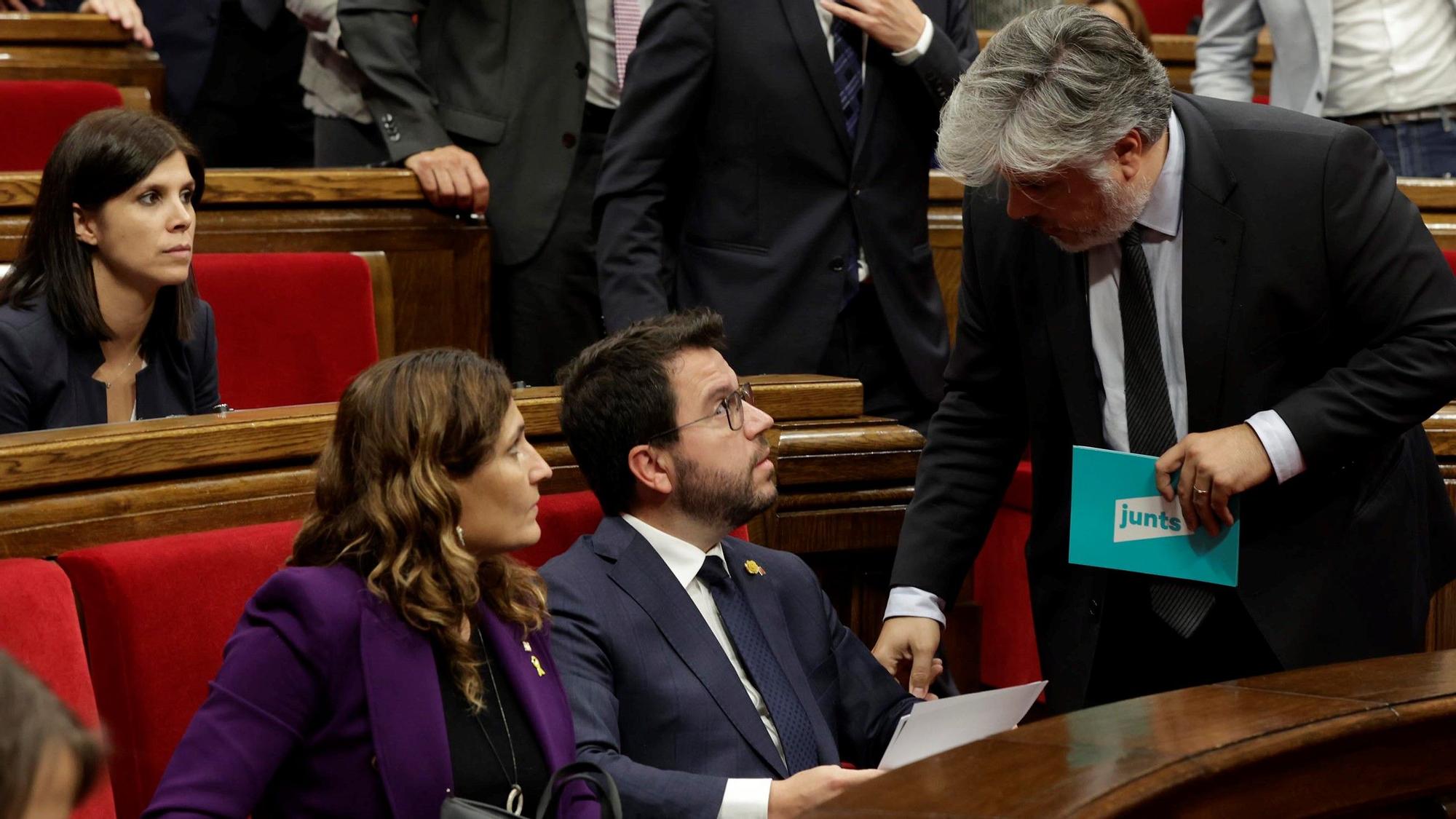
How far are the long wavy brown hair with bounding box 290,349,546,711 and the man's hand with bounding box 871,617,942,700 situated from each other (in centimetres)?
47

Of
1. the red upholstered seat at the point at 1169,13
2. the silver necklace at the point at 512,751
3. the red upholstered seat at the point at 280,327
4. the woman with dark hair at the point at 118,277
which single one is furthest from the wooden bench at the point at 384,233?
the red upholstered seat at the point at 1169,13

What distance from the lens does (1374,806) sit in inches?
46.8

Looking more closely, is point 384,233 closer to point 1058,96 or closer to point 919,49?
point 919,49

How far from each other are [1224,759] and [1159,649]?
0.54 meters

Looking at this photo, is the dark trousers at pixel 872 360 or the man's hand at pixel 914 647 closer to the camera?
the man's hand at pixel 914 647

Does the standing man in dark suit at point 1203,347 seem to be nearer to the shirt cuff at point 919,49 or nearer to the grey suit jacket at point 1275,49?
the shirt cuff at point 919,49

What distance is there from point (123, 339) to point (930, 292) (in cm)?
102

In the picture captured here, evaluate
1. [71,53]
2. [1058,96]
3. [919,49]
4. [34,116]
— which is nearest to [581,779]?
[1058,96]

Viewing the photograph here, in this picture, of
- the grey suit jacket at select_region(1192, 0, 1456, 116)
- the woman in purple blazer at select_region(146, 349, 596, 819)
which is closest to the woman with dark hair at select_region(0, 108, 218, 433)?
the woman in purple blazer at select_region(146, 349, 596, 819)

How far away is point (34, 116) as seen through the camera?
264 centimetres

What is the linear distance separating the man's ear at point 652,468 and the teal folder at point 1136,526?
1.26 ft

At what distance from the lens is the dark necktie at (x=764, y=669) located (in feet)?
4.94

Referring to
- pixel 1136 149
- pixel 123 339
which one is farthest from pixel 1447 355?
pixel 123 339

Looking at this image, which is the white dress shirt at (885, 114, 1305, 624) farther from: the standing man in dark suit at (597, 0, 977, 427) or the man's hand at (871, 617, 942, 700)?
the standing man in dark suit at (597, 0, 977, 427)
